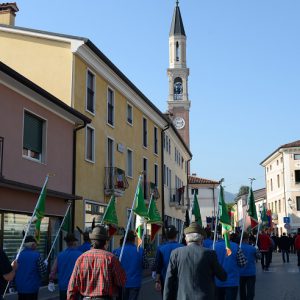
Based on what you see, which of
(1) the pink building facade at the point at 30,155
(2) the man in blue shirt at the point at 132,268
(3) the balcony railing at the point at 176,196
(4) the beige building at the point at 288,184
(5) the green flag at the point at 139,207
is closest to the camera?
(2) the man in blue shirt at the point at 132,268

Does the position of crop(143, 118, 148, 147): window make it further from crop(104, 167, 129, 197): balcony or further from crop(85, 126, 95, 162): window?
crop(85, 126, 95, 162): window

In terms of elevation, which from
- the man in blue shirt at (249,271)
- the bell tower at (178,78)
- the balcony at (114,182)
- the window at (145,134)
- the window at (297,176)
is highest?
the bell tower at (178,78)

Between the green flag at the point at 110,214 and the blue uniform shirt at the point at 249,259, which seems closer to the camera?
the blue uniform shirt at the point at 249,259

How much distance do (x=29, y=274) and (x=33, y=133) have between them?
8.23 meters

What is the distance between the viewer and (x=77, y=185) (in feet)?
63.3

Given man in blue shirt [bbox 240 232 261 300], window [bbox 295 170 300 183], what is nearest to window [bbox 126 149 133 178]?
man in blue shirt [bbox 240 232 261 300]

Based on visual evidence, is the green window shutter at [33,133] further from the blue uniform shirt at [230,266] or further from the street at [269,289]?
the blue uniform shirt at [230,266]

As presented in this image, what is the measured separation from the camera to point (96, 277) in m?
5.32

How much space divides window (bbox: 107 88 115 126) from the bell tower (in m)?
48.2

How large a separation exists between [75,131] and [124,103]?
720 centimetres

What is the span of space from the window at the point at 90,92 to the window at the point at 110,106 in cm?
187

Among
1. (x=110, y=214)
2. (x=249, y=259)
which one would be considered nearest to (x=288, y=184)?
(x=110, y=214)

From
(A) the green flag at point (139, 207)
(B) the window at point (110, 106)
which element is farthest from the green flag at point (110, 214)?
(B) the window at point (110, 106)

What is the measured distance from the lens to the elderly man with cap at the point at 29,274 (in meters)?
8.42
